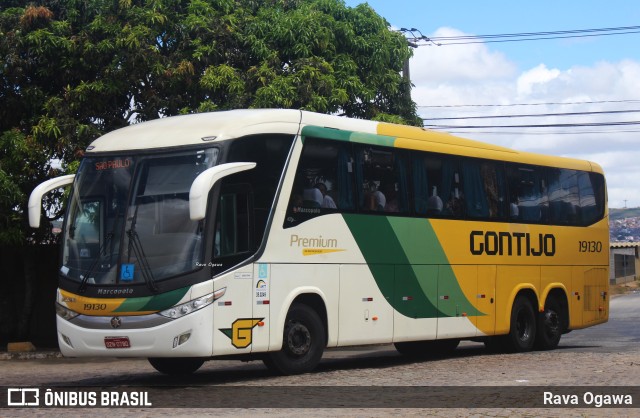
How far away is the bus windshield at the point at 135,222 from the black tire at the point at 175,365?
2.19 meters

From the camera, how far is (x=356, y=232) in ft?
52.7

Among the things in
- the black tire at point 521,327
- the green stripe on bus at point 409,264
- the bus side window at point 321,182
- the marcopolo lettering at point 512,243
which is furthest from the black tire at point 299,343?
the black tire at point 521,327

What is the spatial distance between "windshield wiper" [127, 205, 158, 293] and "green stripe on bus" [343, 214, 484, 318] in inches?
135

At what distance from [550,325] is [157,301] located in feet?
32.6

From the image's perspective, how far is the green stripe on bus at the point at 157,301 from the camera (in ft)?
44.2

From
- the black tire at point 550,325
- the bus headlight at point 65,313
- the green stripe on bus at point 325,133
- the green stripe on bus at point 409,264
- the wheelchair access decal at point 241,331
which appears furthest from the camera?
the black tire at point 550,325

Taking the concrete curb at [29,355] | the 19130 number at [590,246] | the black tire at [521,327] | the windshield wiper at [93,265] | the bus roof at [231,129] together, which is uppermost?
the bus roof at [231,129]

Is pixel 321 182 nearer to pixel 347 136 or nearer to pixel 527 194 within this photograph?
pixel 347 136

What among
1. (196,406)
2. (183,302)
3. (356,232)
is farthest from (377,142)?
(196,406)

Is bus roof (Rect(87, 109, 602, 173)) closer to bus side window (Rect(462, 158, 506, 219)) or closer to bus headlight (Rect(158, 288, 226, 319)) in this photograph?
bus side window (Rect(462, 158, 506, 219))

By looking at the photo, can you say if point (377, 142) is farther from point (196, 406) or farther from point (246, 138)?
point (196, 406)

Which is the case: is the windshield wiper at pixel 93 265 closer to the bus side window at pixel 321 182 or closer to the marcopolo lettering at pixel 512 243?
the bus side window at pixel 321 182

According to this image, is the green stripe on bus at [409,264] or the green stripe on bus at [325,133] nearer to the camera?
the green stripe on bus at [325,133]

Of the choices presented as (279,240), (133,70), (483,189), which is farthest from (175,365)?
(133,70)
